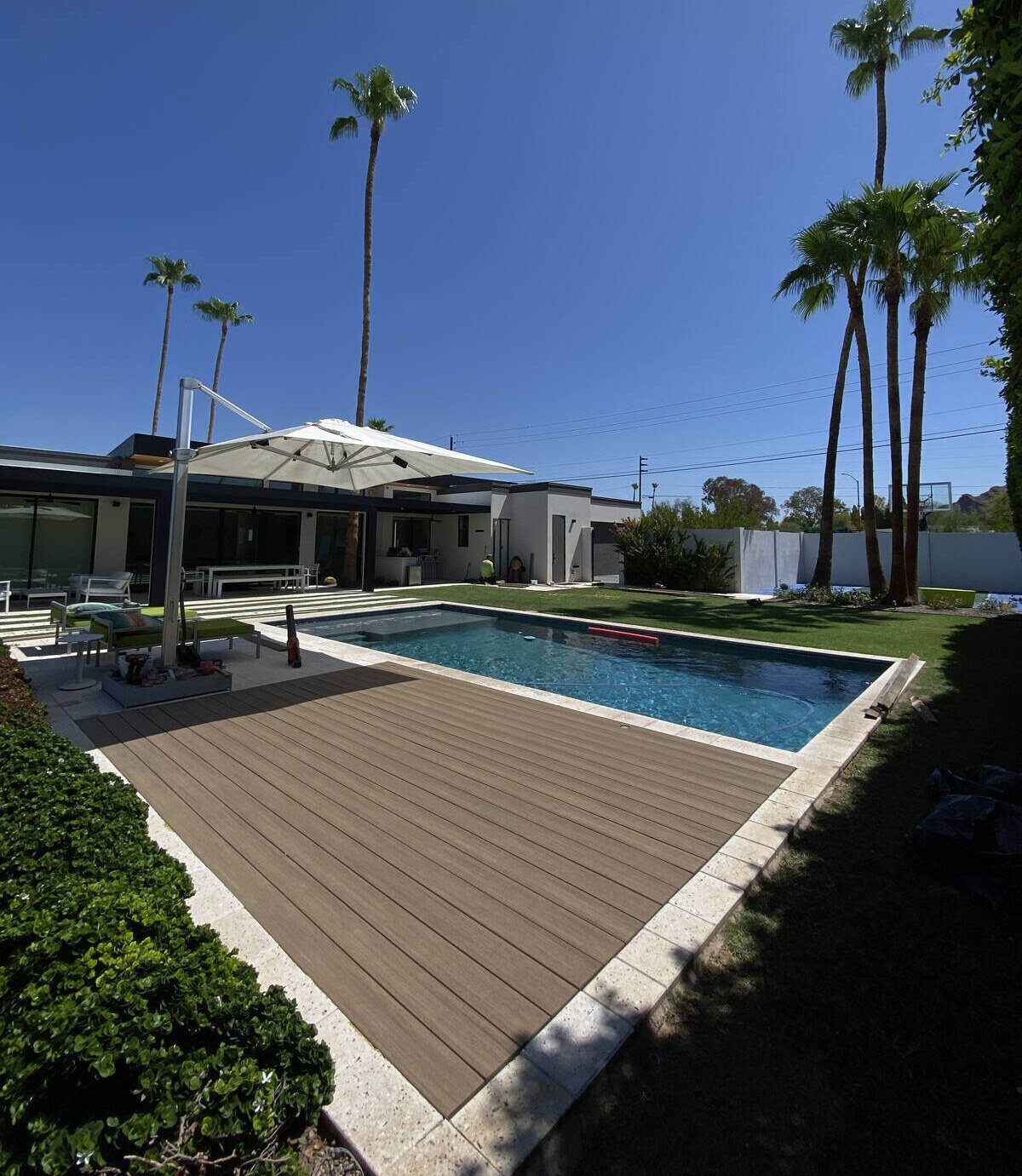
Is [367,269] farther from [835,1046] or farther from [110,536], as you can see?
[835,1046]

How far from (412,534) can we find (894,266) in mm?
17072

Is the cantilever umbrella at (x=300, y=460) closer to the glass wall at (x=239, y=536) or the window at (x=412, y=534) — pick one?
the glass wall at (x=239, y=536)

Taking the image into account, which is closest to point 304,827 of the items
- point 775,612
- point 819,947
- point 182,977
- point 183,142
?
point 182,977

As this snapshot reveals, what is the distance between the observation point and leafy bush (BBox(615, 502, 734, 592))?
1988 centimetres

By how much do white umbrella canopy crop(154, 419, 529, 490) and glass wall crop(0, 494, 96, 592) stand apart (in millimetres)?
7380

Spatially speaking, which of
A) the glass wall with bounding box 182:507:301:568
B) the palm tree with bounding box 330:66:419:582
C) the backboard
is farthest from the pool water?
the backboard

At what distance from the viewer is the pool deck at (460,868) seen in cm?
179

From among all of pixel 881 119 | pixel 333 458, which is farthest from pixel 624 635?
pixel 881 119

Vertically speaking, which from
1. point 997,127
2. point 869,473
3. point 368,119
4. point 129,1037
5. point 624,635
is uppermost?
point 368,119

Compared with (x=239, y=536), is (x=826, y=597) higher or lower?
lower

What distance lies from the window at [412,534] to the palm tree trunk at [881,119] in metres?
18.2

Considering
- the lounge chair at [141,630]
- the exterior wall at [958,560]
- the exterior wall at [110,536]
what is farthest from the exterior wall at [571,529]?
the lounge chair at [141,630]

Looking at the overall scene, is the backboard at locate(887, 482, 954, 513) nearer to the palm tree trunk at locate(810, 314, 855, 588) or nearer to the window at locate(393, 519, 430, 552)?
the palm tree trunk at locate(810, 314, 855, 588)

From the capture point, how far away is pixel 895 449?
49.9ft
